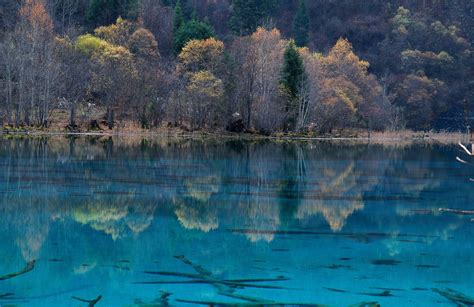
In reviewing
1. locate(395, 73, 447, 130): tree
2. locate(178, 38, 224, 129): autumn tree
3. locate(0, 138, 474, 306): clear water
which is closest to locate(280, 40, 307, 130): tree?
locate(178, 38, 224, 129): autumn tree

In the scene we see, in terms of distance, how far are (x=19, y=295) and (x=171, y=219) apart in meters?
7.49

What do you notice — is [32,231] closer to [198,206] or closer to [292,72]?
[198,206]

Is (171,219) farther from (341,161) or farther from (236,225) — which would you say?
(341,161)

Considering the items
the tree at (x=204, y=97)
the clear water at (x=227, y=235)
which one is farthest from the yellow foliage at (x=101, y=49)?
the clear water at (x=227, y=235)

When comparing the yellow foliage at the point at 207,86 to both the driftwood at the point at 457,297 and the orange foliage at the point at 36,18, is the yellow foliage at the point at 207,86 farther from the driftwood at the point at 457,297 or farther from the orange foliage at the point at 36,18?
the driftwood at the point at 457,297

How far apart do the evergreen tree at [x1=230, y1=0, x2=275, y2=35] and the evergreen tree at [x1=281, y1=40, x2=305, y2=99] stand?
3221 cm

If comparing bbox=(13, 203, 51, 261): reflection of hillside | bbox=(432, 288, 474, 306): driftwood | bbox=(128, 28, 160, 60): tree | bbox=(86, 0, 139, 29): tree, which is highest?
bbox=(86, 0, 139, 29): tree

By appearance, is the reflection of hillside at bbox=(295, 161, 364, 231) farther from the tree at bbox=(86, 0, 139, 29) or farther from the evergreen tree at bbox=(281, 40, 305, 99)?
the tree at bbox=(86, 0, 139, 29)

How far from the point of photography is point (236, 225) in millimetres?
17906

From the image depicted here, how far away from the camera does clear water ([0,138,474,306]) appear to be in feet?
39.2

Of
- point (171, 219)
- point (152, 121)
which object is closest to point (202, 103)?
point (152, 121)

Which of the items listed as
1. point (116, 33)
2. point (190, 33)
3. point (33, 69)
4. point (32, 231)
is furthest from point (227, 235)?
point (116, 33)

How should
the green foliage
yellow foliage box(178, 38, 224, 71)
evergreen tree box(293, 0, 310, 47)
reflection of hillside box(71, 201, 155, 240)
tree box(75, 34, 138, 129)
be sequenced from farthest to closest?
evergreen tree box(293, 0, 310, 47)
the green foliage
yellow foliage box(178, 38, 224, 71)
tree box(75, 34, 138, 129)
reflection of hillside box(71, 201, 155, 240)

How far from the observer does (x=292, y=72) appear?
63844 millimetres
